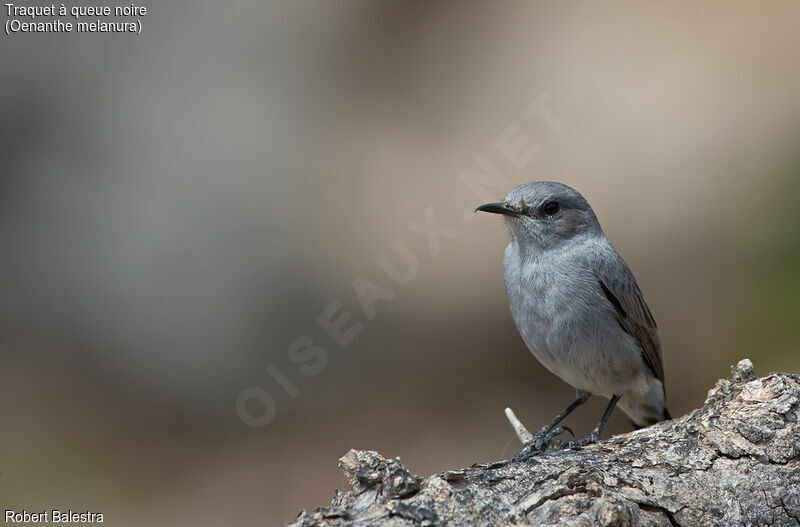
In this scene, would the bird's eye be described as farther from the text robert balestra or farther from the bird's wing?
the text robert balestra

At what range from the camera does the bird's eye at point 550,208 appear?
537 cm

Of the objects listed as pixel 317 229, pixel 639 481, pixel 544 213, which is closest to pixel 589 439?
pixel 639 481

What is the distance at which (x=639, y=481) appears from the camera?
12.0 feet

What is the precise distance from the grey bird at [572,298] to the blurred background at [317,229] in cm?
332

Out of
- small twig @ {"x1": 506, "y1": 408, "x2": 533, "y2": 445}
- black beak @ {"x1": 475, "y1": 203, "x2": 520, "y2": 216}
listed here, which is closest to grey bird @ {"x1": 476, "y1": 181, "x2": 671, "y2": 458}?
black beak @ {"x1": 475, "y1": 203, "x2": 520, "y2": 216}

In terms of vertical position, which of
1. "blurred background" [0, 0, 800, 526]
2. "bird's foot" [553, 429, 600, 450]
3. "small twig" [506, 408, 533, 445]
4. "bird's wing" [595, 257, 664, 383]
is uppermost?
"blurred background" [0, 0, 800, 526]

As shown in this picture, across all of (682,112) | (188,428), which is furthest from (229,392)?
(682,112)

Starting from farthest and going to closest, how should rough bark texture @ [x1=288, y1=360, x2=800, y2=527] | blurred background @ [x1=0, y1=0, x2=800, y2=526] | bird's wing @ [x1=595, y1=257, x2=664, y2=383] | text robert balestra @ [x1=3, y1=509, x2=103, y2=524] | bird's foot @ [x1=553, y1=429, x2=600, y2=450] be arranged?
blurred background @ [x1=0, y1=0, x2=800, y2=526] → text robert balestra @ [x1=3, y1=509, x2=103, y2=524] → bird's wing @ [x1=595, y1=257, x2=664, y2=383] → bird's foot @ [x1=553, y1=429, x2=600, y2=450] → rough bark texture @ [x1=288, y1=360, x2=800, y2=527]

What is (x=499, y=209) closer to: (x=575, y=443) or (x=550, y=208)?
(x=550, y=208)

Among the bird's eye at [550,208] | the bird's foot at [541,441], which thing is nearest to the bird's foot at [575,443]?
the bird's foot at [541,441]

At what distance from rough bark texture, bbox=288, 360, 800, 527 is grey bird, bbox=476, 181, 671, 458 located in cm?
101

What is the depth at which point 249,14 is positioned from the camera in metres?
9.85

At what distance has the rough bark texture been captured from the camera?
3.24 metres

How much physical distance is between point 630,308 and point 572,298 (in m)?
0.55
